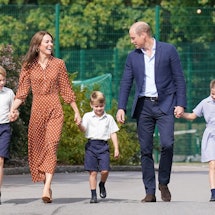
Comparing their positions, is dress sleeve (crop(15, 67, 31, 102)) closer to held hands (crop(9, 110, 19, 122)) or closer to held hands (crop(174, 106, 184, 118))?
held hands (crop(9, 110, 19, 122))

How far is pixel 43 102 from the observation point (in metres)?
13.6

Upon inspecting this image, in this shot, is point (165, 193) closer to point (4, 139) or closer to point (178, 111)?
point (178, 111)

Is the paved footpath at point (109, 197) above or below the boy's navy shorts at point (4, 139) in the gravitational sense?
below

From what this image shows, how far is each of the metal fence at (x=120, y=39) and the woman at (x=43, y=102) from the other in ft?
42.6

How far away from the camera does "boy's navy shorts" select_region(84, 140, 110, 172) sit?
13961 mm

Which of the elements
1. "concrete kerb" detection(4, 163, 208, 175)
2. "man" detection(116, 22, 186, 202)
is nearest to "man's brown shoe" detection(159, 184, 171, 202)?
"man" detection(116, 22, 186, 202)

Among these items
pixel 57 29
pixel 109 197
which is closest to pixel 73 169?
pixel 57 29

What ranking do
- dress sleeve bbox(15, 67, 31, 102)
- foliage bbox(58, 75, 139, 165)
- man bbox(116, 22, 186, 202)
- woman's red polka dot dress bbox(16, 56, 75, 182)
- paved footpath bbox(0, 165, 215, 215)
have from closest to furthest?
paved footpath bbox(0, 165, 215, 215)
man bbox(116, 22, 186, 202)
woman's red polka dot dress bbox(16, 56, 75, 182)
dress sleeve bbox(15, 67, 31, 102)
foliage bbox(58, 75, 139, 165)

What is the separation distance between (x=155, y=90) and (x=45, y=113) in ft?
4.07

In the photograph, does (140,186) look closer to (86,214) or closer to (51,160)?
(51,160)

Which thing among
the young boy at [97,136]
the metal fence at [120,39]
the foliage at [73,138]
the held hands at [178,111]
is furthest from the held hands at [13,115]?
the metal fence at [120,39]

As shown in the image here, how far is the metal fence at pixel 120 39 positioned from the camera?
89.1ft

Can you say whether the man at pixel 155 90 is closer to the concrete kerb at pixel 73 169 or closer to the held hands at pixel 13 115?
the held hands at pixel 13 115

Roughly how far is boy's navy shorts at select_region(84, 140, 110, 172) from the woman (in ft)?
1.70
